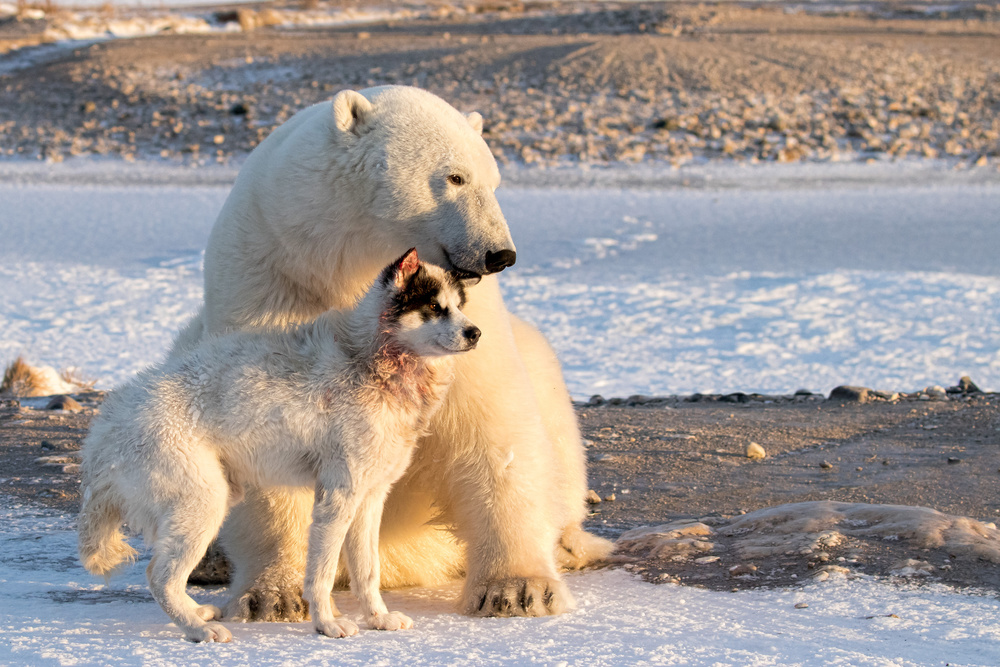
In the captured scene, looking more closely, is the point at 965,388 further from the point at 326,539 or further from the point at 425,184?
the point at 326,539

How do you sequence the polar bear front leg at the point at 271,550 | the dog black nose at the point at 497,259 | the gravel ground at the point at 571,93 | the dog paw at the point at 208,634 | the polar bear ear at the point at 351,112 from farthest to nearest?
the gravel ground at the point at 571,93 < the polar bear front leg at the point at 271,550 < the polar bear ear at the point at 351,112 < the dog black nose at the point at 497,259 < the dog paw at the point at 208,634

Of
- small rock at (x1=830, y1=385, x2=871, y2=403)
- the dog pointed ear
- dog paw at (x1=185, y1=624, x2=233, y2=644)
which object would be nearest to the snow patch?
the dog pointed ear

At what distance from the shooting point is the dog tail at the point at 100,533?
2.92 metres

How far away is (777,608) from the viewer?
124 inches

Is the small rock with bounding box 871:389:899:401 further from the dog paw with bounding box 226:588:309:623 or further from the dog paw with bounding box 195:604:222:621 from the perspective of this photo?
the dog paw with bounding box 195:604:222:621

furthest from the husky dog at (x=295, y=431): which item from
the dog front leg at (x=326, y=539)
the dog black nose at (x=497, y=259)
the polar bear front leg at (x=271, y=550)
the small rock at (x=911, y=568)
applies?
the small rock at (x=911, y=568)

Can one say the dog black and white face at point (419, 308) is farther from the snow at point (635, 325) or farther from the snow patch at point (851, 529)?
the snow patch at point (851, 529)

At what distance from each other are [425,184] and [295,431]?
30.4 inches

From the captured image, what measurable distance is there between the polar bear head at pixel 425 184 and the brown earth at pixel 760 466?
4.06 ft

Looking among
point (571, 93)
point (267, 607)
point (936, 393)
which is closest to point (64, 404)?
point (267, 607)

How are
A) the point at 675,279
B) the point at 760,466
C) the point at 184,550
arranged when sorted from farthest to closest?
the point at 675,279 → the point at 760,466 → the point at 184,550

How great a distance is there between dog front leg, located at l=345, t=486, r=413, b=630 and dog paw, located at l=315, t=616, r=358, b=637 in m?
0.09

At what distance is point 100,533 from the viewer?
2.97 meters

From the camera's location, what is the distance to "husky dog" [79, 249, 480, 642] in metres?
2.73
